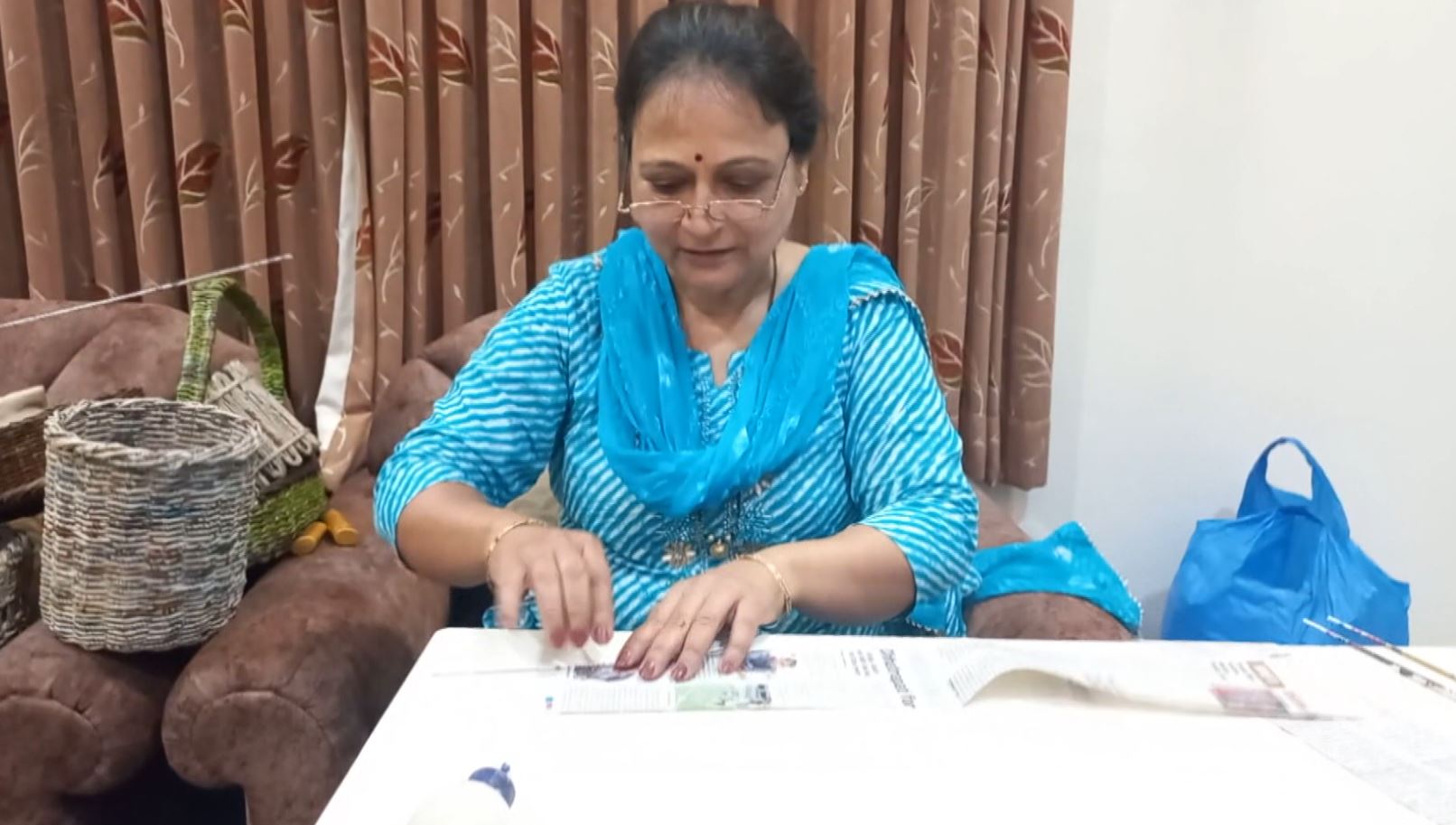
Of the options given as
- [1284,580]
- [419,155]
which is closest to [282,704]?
[419,155]

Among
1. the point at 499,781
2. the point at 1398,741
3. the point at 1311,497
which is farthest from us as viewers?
the point at 1311,497

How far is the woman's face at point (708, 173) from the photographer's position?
41.0 inches

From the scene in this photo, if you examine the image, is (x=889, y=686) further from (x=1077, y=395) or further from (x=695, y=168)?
(x=1077, y=395)

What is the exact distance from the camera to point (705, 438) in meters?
1.12

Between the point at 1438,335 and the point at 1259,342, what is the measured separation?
1.05 ft

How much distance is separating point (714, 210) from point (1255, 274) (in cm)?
136

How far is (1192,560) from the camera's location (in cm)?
185

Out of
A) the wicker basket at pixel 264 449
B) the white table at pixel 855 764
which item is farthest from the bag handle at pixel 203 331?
the white table at pixel 855 764

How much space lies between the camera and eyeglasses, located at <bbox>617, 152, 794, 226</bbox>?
3.48ft

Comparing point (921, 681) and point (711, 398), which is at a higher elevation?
point (711, 398)

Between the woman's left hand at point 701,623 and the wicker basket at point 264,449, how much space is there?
2.35 feet

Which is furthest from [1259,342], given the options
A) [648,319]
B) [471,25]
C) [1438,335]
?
[471,25]

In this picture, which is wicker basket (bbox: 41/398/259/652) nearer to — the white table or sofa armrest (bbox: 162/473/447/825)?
sofa armrest (bbox: 162/473/447/825)

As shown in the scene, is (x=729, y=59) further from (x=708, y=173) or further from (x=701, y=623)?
(x=701, y=623)
